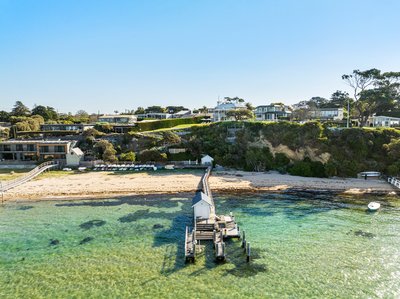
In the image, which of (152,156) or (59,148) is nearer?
(152,156)

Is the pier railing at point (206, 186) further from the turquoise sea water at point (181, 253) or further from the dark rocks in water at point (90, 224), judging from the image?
the dark rocks in water at point (90, 224)

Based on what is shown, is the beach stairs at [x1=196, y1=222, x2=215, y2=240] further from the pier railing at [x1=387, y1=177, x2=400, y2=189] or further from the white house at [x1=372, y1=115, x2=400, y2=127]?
the white house at [x1=372, y1=115, x2=400, y2=127]

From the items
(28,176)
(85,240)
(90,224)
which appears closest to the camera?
(85,240)

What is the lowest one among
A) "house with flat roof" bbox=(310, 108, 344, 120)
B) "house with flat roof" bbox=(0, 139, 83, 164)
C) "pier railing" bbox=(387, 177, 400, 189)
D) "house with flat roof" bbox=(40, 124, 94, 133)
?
"pier railing" bbox=(387, 177, 400, 189)

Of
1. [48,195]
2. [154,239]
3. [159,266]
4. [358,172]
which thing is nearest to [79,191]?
[48,195]

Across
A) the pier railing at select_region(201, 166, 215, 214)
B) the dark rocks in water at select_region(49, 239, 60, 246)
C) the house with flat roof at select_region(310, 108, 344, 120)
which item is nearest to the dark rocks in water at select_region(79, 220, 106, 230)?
the dark rocks in water at select_region(49, 239, 60, 246)

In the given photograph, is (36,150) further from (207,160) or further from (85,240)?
(85,240)

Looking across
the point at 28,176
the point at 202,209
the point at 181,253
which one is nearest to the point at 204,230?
the point at 202,209

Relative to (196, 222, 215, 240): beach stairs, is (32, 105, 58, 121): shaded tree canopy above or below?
above
